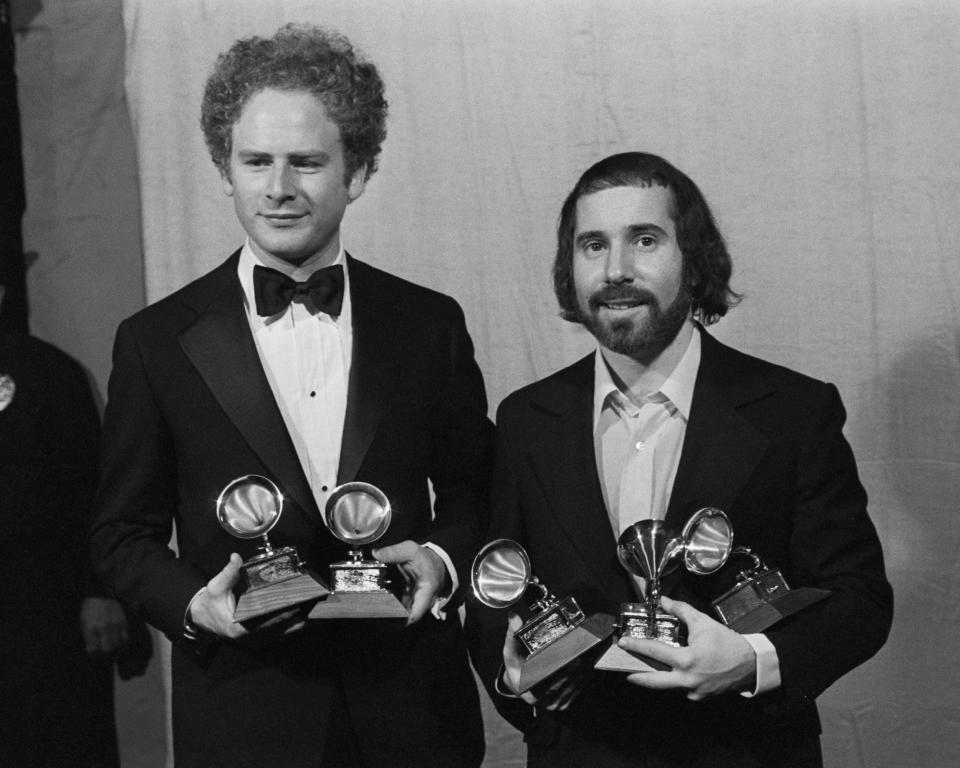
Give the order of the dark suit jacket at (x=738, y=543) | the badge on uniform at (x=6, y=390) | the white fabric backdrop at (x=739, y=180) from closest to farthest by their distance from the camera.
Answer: the dark suit jacket at (x=738, y=543) → the badge on uniform at (x=6, y=390) → the white fabric backdrop at (x=739, y=180)

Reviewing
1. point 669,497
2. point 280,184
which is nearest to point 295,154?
point 280,184

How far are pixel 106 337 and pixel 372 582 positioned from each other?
1827mm

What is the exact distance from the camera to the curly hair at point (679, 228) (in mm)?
2863

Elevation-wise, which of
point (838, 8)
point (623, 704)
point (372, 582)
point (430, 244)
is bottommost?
point (623, 704)

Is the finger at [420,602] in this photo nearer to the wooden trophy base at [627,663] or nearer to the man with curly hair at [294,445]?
the man with curly hair at [294,445]

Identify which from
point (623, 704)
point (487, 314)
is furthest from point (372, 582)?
point (487, 314)

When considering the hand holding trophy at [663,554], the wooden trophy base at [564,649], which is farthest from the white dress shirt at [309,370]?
the hand holding trophy at [663,554]

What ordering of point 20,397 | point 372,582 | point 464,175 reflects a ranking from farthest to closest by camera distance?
point 464,175, point 20,397, point 372,582

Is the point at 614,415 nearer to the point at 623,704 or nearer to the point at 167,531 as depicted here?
the point at 623,704

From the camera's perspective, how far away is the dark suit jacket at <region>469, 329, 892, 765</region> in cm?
260

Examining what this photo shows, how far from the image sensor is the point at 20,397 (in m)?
3.72

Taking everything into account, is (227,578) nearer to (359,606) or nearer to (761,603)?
(359,606)

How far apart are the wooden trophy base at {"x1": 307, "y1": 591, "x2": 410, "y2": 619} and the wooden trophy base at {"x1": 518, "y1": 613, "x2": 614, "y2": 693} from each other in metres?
0.26

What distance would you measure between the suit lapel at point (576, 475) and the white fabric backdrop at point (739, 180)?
3.82 ft
